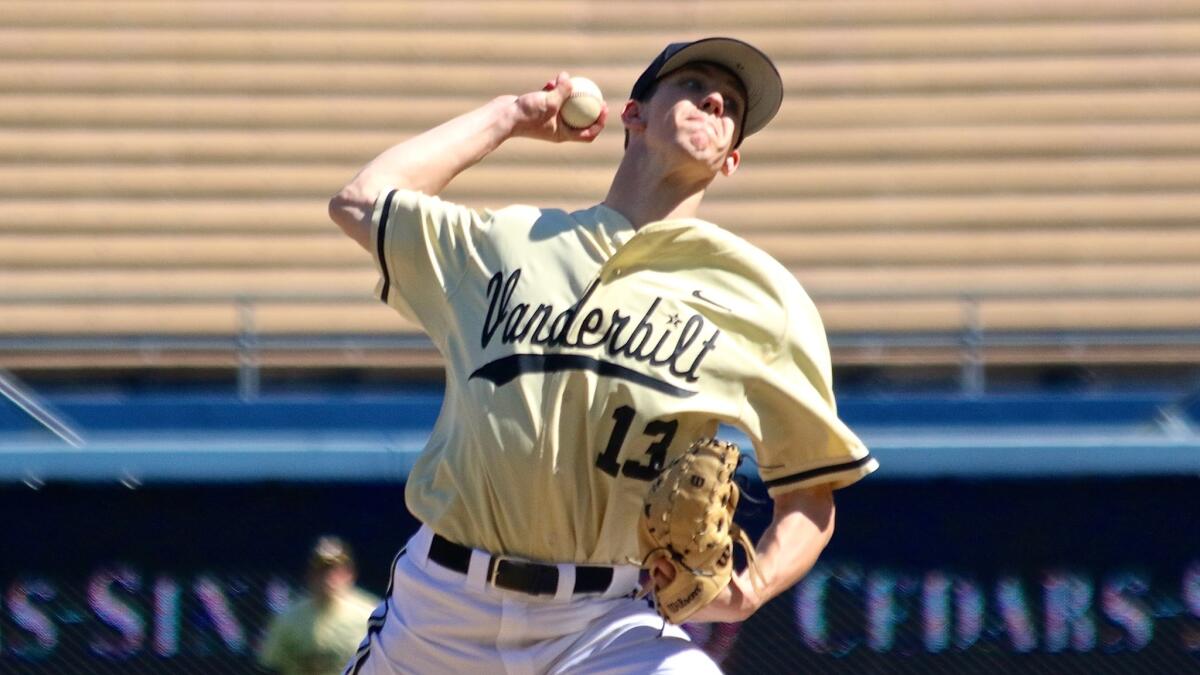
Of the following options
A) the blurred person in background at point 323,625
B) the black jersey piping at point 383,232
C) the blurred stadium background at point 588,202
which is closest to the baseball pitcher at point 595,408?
the black jersey piping at point 383,232

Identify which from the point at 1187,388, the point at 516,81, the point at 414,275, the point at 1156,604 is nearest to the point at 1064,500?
the point at 1156,604

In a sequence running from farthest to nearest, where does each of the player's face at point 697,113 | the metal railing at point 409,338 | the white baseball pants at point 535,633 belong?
1. the metal railing at point 409,338
2. the player's face at point 697,113
3. the white baseball pants at point 535,633

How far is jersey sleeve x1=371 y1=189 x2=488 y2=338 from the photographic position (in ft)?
8.99

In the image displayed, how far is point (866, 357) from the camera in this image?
8133 mm

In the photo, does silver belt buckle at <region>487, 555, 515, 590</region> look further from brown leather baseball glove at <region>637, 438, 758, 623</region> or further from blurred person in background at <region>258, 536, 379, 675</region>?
blurred person in background at <region>258, 536, 379, 675</region>

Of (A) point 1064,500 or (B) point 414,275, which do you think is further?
(A) point 1064,500

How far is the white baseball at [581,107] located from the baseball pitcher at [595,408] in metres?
0.18

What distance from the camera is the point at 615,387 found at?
8.45 ft

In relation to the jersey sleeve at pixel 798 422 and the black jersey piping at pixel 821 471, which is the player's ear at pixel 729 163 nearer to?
the jersey sleeve at pixel 798 422

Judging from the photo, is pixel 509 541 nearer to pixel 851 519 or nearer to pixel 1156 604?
pixel 851 519

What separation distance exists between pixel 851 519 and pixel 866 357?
5.14ft

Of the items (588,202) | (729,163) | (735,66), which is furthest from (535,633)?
(588,202)

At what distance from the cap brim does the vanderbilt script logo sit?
1.34ft

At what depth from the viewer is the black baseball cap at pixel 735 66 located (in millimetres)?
2736
